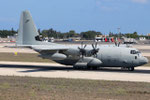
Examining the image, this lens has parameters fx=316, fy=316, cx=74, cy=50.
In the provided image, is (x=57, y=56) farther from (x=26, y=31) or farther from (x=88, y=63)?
(x=26, y=31)

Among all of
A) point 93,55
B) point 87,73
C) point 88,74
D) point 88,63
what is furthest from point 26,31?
point 88,74

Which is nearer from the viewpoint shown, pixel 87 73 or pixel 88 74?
pixel 88 74

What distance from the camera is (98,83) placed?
25.3 m

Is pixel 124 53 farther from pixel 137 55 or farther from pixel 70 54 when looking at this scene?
pixel 70 54

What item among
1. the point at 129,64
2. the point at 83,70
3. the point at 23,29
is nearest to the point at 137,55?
the point at 129,64

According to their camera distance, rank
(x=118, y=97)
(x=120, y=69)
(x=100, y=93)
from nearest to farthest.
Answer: (x=118, y=97) → (x=100, y=93) → (x=120, y=69)

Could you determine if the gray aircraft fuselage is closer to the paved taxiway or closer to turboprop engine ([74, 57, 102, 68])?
turboprop engine ([74, 57, 102, 68])

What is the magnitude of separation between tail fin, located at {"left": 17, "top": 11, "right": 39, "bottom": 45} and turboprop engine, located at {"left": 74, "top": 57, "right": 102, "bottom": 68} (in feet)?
20.9

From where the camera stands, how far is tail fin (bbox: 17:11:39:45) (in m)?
38.9

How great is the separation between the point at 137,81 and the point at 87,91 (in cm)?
757

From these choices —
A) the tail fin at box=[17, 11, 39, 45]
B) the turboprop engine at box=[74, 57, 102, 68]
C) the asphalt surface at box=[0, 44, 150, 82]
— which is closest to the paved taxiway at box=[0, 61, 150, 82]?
the asphalt surface at box=[0, 44, 150, 82]

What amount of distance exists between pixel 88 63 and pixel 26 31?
8.89 meters

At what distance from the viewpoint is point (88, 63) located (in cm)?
3638

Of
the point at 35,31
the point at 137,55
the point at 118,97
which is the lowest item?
the point at 118,97
